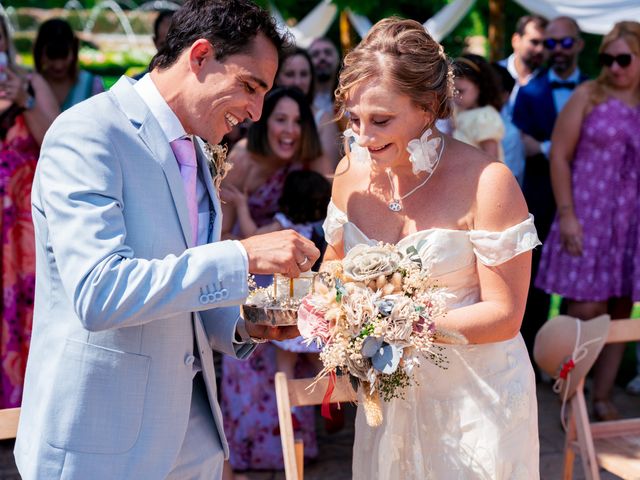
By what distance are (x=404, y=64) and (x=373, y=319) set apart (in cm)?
90

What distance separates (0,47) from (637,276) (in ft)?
14.2

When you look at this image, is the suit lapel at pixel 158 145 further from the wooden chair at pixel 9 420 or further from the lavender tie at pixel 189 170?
the wooden chair at pixel 9 420

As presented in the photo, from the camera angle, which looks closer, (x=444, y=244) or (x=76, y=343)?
(x=76, y=343)

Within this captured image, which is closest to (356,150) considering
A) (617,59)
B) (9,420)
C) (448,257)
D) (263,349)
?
(448,257)

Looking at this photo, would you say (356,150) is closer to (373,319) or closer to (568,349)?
(373,319)

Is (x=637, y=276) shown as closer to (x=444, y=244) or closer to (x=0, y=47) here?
(x=444, y=244)

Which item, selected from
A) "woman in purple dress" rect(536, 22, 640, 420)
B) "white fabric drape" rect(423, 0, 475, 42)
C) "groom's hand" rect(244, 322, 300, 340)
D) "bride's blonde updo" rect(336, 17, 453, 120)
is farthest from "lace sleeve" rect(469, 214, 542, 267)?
"white fabric drape" rect(423, 0, 475, 42)

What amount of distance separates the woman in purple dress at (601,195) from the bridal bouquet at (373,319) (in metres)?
3.53

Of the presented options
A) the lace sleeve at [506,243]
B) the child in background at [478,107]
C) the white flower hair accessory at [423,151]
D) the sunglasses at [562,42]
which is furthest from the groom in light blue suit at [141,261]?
the sunglasses at [562,42]

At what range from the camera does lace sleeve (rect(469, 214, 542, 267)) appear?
2844 millimetres

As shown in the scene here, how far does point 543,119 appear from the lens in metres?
6.85

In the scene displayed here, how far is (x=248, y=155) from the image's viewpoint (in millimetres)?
5367

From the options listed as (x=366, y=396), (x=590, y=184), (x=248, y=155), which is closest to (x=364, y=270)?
(x=366, y=396)

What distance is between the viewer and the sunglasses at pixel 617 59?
5641 mm
